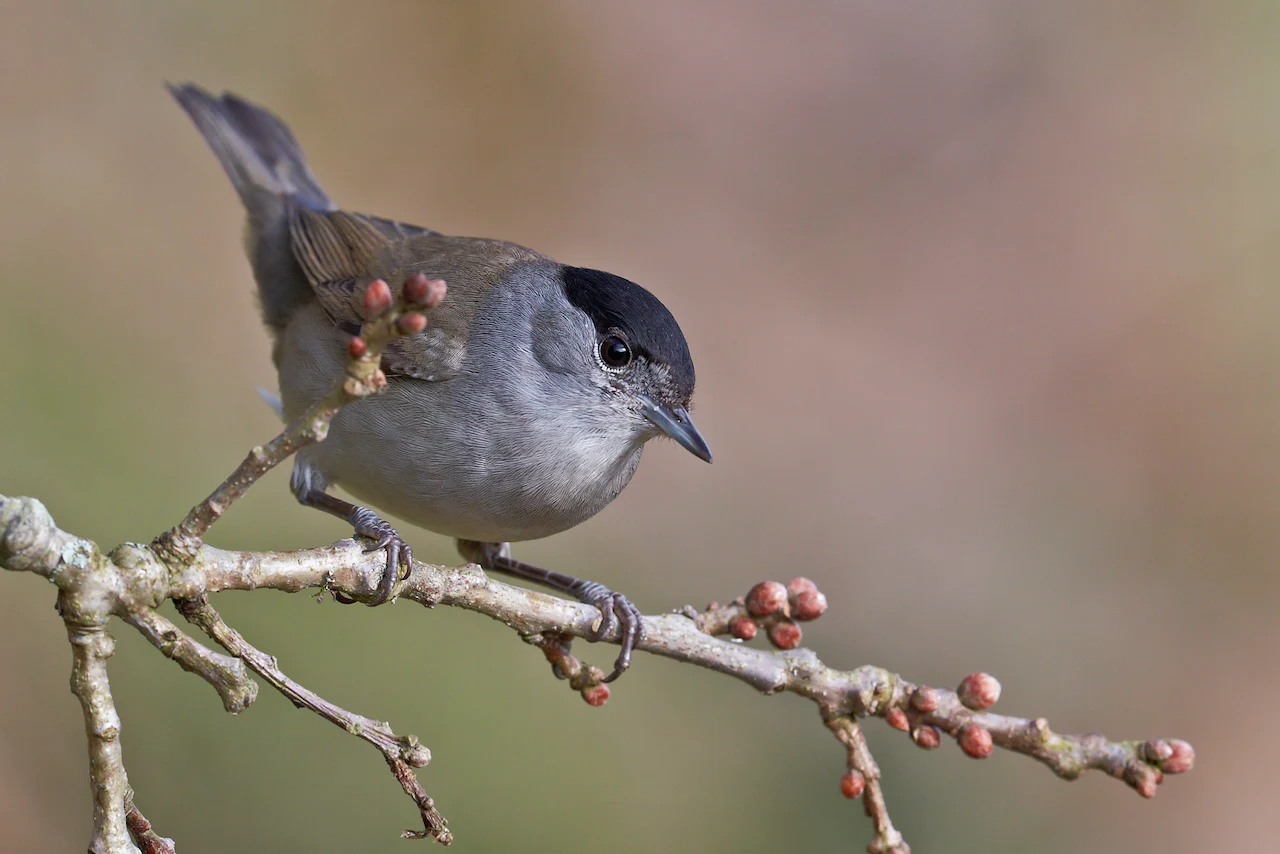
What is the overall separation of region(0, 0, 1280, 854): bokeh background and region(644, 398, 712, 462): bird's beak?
80.3 inches

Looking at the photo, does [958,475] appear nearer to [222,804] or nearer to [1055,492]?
[1055,492]

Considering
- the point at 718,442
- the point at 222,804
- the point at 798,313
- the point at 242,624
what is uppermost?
the point at 798,313

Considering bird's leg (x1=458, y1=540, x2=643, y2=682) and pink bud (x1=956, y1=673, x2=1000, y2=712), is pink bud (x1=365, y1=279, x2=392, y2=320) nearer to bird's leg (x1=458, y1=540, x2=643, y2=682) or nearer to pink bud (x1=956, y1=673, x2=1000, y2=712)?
bird's leg (x1=458, y1=540, x2=643, y2=682)

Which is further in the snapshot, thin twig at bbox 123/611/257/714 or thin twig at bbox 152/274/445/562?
thin twig at bbox 123/611/257/714

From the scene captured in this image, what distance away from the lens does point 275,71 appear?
23.1 feet

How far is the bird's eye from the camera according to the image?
3588 millimetres

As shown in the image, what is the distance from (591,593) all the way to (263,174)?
2.79m

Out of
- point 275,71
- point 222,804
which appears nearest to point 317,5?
point 275,71

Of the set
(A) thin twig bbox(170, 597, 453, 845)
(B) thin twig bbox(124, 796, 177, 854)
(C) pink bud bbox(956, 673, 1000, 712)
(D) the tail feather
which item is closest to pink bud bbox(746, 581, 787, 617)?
(C) pink bud bbox(956, 673, 1000, 712)

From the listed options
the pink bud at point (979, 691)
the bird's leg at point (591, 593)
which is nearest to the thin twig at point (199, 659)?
the bird's leg at point (591, 593)

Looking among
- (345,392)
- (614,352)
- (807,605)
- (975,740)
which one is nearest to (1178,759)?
(975,740)

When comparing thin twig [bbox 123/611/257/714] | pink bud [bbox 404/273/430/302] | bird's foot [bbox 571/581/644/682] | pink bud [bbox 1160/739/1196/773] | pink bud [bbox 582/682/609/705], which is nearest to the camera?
pink bud [bbox 404/273/430/302]

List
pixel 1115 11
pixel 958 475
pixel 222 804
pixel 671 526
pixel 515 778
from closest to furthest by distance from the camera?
pixel 222 804
pixel 515 778
pixel 671 526
pixel 958 475
pixel 1115 11

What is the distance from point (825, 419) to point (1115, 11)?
357cm
